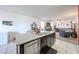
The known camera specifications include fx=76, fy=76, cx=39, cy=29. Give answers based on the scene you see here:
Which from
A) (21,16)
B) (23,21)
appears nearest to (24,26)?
(23,21)

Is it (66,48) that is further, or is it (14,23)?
(14,23)

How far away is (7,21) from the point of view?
5.52 metres

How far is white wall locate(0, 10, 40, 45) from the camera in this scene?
4753 millimetres

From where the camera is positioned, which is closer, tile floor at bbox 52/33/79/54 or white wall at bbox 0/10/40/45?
tile floor at bbox 52/33/79/54

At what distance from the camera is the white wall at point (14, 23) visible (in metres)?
4.75

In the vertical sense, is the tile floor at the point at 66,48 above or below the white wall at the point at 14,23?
below

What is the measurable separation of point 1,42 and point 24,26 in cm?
273

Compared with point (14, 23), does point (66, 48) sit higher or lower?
lower

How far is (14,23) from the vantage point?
596 centimetres

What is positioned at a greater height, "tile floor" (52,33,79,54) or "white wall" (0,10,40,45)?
"white wall" (0,10,40,45)

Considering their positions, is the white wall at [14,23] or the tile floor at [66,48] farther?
the white wall at [14,23]
